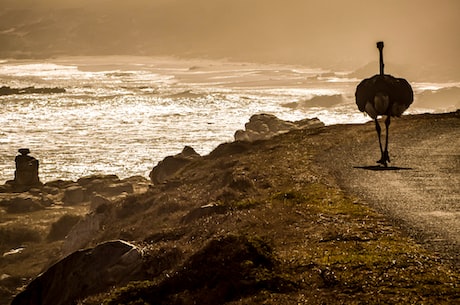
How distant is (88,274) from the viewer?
14.9 m

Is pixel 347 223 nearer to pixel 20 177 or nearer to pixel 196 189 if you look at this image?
pixel 196 189

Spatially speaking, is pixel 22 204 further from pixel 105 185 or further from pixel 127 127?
pixel 127 127

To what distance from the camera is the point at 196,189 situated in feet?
82.1

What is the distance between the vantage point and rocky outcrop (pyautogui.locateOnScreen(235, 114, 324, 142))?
54.0 meters

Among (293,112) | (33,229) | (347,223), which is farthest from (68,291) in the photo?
(293,112)

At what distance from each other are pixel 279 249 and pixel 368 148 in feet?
43.1

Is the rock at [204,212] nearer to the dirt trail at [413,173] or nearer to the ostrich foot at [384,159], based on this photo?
the dirt trail at [413,173]

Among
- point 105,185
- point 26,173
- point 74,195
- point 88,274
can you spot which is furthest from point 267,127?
point 88,274

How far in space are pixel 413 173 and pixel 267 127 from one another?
126ft

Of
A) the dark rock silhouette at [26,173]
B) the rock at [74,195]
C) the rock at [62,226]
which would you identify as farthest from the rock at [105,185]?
the rock at [62,226]

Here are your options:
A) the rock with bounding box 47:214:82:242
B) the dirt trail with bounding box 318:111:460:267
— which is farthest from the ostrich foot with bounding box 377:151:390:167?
the rock with bounding box 47:214:82:242

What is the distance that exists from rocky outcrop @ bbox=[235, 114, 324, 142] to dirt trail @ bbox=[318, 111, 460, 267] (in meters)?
21.5

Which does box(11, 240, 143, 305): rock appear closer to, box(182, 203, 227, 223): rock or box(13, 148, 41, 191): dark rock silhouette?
box(182, 203, 227, 223): rock

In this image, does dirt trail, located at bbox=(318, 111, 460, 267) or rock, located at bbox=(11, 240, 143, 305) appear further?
rock, located at bbox=(11, 240, 143, 305)
